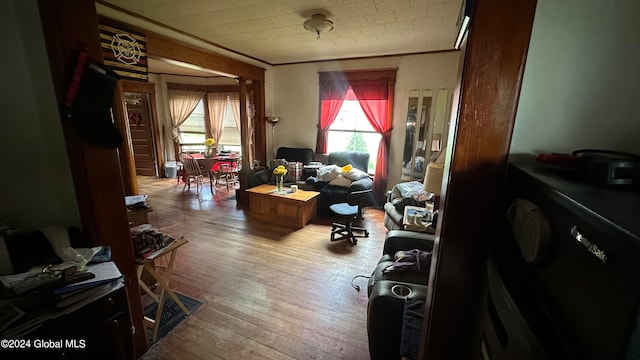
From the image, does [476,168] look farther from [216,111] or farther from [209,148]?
[216,111]

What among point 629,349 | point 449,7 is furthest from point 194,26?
point 629,349

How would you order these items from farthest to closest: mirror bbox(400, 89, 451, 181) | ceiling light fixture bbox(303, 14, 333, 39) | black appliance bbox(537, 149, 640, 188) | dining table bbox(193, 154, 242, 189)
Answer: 1. dining table bbox(193, 154, 242, 189)
2. mirror bbox(400, 89, 451, 181)
3. ceiling light fixture bbox(303, 14, 333, 39)
4. black appliance bbox(537, 149, 640, 188)

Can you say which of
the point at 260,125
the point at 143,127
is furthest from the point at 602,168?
the point at 143,127

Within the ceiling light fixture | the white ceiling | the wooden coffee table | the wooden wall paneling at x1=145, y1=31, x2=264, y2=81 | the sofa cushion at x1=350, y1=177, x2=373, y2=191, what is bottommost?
the wooden coffee table

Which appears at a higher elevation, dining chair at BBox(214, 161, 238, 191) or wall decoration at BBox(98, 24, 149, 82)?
wall decoration at BBox(98, 24, 149, 82)

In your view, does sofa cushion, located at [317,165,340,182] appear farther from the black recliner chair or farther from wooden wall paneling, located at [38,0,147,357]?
wooden wall paneling, located at [38,0,147,357]

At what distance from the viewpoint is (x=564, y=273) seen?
440 millimetres

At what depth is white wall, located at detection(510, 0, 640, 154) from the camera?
61 centimetres

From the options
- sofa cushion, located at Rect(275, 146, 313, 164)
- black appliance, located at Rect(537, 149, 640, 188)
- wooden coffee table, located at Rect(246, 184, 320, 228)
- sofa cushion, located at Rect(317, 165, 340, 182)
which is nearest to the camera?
black appliance, located at Rect(537, 149, 640, 188)

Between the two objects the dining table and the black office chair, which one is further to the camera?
the dining table

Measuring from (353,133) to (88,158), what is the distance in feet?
13.6

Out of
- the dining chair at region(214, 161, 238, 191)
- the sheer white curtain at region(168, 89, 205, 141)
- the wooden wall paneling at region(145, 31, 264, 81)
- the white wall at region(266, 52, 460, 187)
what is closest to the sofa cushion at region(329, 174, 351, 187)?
the white wall at region(266, 52, 460, 187)

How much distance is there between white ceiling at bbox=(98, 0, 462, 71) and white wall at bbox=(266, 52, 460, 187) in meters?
0.24

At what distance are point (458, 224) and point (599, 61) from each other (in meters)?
0.53
